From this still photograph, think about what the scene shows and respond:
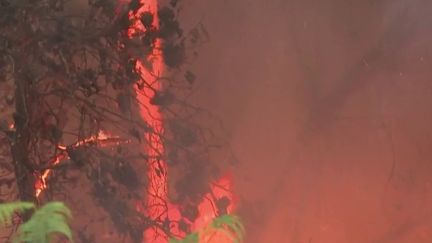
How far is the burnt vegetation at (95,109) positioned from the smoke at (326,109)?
0.97 ft

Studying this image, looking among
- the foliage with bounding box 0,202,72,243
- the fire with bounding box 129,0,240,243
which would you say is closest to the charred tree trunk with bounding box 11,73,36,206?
the fire with bounding box 129,0,240,243

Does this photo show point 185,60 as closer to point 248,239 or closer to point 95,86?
point 95,86

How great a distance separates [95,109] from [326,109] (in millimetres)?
1747

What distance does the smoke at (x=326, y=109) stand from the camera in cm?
435

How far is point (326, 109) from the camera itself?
14.8 ft

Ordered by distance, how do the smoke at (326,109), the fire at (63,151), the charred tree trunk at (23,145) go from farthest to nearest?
the smoke at (326,109), the fire at (63,151), the charred tree trunk at (23,145)

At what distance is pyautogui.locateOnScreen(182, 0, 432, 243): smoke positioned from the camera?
4.35 meters

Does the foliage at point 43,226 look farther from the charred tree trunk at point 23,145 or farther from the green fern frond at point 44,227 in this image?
the charred tree trunk at point 23,145

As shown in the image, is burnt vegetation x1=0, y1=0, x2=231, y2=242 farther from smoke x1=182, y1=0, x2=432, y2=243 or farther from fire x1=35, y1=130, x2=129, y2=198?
smoke x1=182, y1=0, x2=432, y2=243

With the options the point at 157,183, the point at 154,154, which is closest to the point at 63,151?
the point at 154,154

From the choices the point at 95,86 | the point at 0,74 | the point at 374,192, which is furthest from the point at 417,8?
the point at 0,74

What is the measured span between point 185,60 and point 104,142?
82 centimetres

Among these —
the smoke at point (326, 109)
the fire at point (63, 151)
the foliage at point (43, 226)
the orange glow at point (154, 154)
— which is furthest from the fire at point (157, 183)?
the foliage at point (43, 226)

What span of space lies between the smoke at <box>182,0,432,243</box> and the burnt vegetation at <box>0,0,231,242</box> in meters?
0.29
